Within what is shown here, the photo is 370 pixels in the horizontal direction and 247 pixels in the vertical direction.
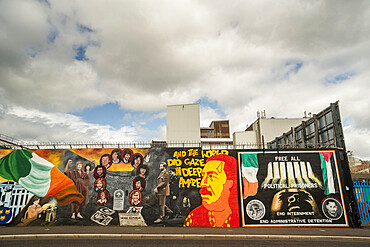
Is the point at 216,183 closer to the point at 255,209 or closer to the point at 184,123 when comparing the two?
the point at 255,209

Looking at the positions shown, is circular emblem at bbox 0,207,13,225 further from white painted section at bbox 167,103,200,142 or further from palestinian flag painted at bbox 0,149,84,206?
white painted section at bbox 167,103,200,142

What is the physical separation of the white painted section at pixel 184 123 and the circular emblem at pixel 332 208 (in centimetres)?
2213

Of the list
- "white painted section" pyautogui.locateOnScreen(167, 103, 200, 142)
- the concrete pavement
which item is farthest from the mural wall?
"white painted section" pyautogui.locateOnScreen(167, 103, 200, 142)

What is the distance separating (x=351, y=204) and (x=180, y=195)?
29.6ft

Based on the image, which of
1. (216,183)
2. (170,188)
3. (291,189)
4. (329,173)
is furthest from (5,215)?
(329,173)

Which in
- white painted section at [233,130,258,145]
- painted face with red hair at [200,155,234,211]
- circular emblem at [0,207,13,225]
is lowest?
circular emblem at [0,207,13,225]

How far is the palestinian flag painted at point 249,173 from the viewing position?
12.3 m

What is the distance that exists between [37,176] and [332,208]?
1607 centimetres

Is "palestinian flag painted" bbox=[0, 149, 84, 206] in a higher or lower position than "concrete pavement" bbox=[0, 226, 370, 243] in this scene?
higher

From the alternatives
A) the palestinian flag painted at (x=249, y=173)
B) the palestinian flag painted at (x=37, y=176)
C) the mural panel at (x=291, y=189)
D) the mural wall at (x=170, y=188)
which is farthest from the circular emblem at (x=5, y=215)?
the palestinian flag painted at (x=249, y=173)

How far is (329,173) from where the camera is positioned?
12508mm

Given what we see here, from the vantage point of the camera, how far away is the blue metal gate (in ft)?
40.4

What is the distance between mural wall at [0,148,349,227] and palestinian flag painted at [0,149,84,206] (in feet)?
0.17

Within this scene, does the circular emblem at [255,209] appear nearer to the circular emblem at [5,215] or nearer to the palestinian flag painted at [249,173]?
the palestinian flag painted at [249,173]
